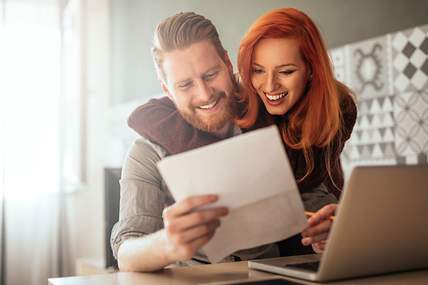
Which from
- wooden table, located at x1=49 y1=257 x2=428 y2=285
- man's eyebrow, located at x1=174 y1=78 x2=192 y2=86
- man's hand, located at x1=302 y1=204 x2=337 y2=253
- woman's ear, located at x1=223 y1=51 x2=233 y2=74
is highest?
woman's ear, located at x1=223 y1=51 x2=233 y2=74

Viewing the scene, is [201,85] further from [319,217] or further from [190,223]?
[190,223]

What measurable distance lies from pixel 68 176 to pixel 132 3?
1.33 meters

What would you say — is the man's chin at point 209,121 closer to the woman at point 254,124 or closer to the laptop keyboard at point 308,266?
the woman at point 254,124

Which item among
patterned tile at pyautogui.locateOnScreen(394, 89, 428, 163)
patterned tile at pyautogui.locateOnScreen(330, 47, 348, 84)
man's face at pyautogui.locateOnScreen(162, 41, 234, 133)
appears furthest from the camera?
patterned tile at pyautogui.locateOnScreen(330, 47, 348, 84)

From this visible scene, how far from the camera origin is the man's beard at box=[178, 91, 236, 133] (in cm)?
159

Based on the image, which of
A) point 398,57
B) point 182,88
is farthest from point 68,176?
point 398,57

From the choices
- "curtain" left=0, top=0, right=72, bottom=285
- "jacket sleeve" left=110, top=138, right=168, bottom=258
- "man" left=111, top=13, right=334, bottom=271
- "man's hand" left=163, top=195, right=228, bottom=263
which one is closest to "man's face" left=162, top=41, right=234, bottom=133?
"man" left=111, top=13, right=334, bottom=271

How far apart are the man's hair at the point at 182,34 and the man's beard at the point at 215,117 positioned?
109 mm

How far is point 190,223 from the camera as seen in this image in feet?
3.56

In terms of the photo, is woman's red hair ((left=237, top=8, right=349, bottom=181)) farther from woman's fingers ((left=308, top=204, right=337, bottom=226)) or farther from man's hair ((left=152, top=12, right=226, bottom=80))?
woman's fingers ((left=308, top=204, right=337, bottom=226))

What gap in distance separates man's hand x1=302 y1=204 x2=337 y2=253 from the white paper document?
0.79ft

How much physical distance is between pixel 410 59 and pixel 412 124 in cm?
19

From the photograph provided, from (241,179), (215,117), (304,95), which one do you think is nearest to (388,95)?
(304,95)

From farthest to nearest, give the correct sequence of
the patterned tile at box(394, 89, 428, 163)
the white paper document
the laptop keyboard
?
1. the patterned tile at box(394, 89, 428, 163)
2. the laptop keyboard
3. the white paper document
